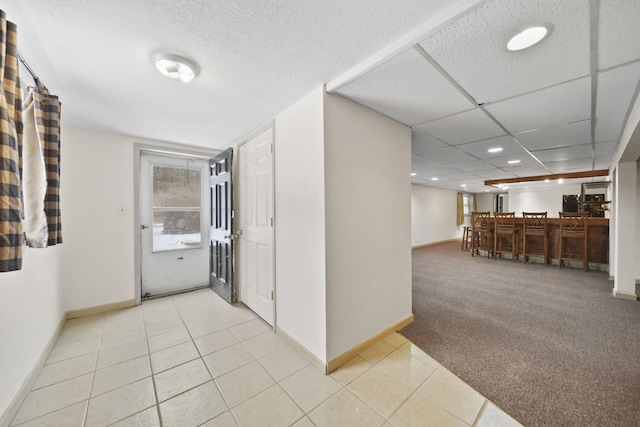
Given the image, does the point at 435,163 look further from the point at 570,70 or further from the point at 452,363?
the point at 452,363

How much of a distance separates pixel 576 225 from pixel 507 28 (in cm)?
570

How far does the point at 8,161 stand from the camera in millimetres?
968

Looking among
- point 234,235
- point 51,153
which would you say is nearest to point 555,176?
point 234,235

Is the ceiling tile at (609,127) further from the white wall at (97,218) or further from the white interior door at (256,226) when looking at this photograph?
the white wall at (97,218)

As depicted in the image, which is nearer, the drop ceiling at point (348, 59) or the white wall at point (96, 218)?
the drop ceiling at point (348, 59)

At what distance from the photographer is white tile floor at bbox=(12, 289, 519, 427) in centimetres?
137

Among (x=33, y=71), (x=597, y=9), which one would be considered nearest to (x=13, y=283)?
(x=33, y=71)

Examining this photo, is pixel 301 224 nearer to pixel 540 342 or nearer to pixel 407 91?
pixel 407 91

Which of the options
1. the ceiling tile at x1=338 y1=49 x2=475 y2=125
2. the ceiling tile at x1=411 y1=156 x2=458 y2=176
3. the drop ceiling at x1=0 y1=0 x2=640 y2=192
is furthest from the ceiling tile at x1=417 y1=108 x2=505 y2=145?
the ceiling tile at x1=411 y1=156 x2=458 y2=176

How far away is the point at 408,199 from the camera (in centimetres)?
250

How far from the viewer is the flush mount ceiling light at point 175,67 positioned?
1414mm

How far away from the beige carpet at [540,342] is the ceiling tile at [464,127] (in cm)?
210

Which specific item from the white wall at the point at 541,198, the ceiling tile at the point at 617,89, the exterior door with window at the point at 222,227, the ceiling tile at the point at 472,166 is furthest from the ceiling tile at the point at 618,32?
the white wall at the point at 541,198

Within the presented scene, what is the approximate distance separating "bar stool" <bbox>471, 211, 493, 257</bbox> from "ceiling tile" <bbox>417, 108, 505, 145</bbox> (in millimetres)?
4018
